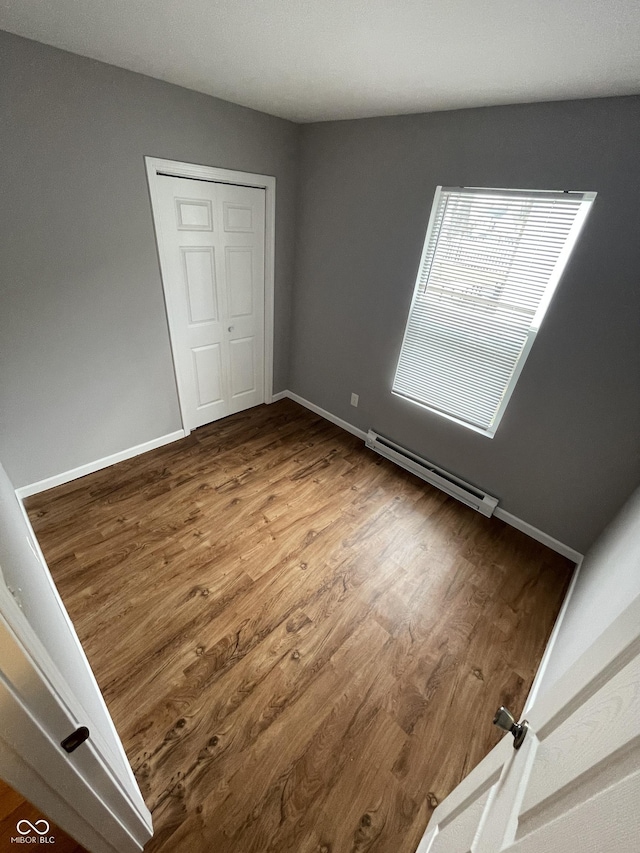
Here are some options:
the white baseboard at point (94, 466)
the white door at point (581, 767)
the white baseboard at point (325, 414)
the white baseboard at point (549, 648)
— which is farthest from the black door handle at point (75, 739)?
the white baseboard at point (325, 414)

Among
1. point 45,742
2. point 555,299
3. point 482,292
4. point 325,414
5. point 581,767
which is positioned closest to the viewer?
point 581,767

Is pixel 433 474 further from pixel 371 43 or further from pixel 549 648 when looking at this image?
pixel 371 43

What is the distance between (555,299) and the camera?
6.06 ft

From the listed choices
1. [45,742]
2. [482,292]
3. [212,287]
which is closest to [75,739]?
[45,742]

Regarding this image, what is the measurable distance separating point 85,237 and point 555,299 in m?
2.69

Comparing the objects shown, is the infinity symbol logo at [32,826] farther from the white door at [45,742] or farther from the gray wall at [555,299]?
the gray wall at [555,299]

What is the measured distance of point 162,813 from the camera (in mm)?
1140

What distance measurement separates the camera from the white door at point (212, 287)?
2.35m

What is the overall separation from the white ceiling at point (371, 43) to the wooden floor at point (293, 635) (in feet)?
7.52

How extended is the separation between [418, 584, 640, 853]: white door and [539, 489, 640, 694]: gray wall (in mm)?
438

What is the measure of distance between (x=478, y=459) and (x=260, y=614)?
1.77 m

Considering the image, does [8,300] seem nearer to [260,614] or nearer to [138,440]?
[138,440]

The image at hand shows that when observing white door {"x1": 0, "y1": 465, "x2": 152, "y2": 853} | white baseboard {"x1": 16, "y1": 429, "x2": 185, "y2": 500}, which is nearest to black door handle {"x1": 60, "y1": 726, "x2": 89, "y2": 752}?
white door {"x1": 0, "y1": 465, "x2": 152, "y2": 853}

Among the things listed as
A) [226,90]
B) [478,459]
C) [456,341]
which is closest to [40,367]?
[226,90]
